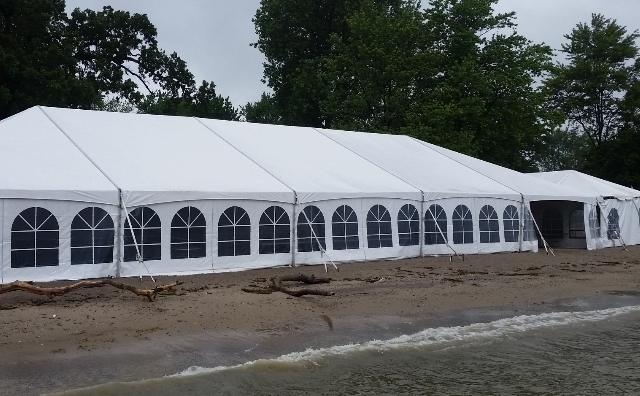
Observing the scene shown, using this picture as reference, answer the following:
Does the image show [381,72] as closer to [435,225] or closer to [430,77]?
[430,77]

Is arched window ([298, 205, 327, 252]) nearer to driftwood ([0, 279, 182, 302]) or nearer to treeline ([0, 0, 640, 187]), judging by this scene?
driftwood ([0, 279, 182, 302])

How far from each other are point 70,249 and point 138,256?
1.15 m

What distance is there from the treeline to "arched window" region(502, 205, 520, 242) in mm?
10541

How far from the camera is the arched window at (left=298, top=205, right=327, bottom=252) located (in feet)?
47.4

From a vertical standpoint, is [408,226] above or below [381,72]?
below

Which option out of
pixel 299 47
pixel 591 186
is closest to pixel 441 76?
pixel 299 47

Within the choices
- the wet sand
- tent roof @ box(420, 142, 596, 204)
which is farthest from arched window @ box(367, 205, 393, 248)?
tent roof @ box(420, 142, 596, 204)

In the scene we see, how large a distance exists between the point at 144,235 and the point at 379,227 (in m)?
5.72

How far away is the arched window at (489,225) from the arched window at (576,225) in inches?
214

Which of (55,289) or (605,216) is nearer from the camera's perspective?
(55,289)

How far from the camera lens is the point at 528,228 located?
61.6 ft

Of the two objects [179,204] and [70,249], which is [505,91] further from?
[70,249]

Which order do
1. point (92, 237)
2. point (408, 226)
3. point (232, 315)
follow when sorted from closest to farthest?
1. point (232, 315)
2. point (92, 237)
3. point (408, 226)

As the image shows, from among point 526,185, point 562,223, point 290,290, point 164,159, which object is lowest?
point 290,290
